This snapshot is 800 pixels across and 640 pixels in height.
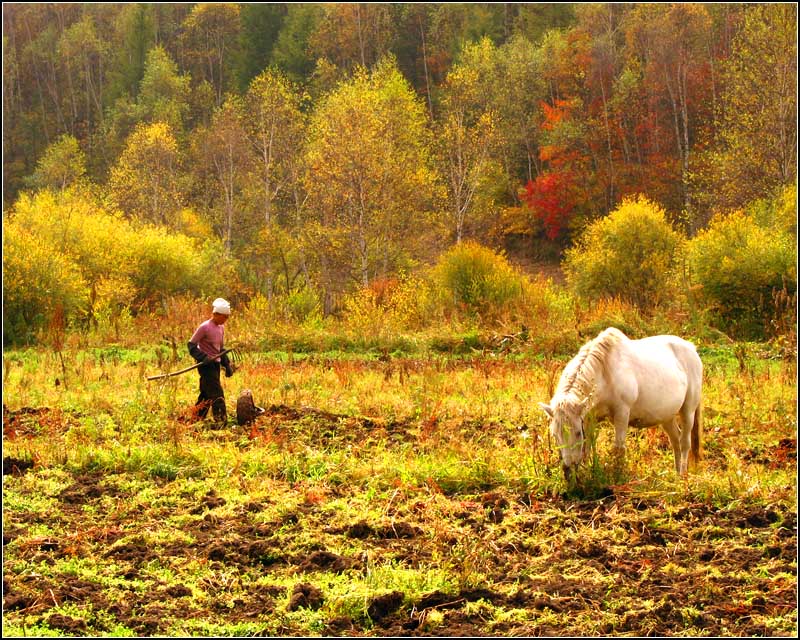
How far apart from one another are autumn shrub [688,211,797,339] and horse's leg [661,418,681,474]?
15.4 m

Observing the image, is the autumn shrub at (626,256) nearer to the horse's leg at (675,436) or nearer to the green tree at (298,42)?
the horse's leg at (675,436)

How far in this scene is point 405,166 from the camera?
40.4 m

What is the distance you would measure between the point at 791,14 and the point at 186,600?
42437 mm

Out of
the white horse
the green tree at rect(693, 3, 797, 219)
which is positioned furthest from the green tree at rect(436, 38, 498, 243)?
the white horse

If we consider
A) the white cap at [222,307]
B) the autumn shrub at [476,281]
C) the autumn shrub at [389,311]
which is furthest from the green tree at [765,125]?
the white cap at [222,307]

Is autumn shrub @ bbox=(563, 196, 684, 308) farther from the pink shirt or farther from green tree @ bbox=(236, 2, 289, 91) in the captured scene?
green tree @ bbox=(236, 2, 289, 91)

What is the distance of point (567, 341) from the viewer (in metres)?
21.0

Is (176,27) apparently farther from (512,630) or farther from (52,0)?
(512,630)

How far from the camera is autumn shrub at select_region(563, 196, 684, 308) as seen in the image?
32.3 meters

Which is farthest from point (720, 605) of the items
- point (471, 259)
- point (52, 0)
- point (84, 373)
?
point (52, 0)

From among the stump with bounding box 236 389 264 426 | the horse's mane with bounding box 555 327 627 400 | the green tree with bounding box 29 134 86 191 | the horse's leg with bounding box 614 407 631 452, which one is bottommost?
the stump with bounding box 236 389 264 426

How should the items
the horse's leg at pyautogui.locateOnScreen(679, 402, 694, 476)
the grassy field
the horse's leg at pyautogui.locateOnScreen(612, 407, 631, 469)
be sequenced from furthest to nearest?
1. the horse's leg at pyautogui.locateOnScreen(679, 402, 694, 476)
2. the horse's leg at pyautogui.locateOnScreen(612, 407, 631, 469)
3. the grassy field

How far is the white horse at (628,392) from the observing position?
8.45 metres

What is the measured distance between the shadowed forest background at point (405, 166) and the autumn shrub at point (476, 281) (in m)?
0.09
